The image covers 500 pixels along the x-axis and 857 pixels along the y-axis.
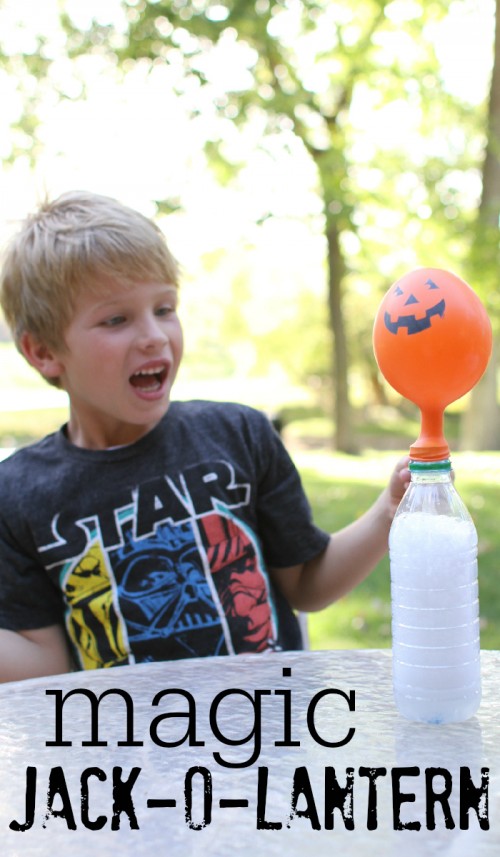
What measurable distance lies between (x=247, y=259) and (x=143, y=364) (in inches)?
596

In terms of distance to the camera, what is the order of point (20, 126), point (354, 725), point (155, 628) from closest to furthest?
point (354, 725) → point (155, 628) → point (20, 126)

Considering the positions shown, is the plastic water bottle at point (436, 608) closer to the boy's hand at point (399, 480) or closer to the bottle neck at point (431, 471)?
the bottle neck at point (431, 471)

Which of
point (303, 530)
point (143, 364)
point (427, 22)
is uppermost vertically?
point (427, 22)

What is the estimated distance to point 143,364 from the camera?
4.76ft

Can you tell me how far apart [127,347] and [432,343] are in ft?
2.15

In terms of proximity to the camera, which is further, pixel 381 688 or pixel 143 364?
pixel 143 364

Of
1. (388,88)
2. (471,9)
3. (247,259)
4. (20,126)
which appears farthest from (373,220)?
(247,259)

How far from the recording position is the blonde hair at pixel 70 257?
147 centimetres

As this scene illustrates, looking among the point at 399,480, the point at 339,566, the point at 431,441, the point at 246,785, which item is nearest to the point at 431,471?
the point at 431,441

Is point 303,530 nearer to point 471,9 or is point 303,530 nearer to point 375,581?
point 375,581

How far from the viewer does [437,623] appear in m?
0.90

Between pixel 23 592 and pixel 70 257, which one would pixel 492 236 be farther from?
pixel 23 592

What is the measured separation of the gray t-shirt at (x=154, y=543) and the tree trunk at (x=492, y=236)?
4.96 meters

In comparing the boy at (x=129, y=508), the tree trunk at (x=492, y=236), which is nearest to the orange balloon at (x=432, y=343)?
the boy at (x=129, y=508)
